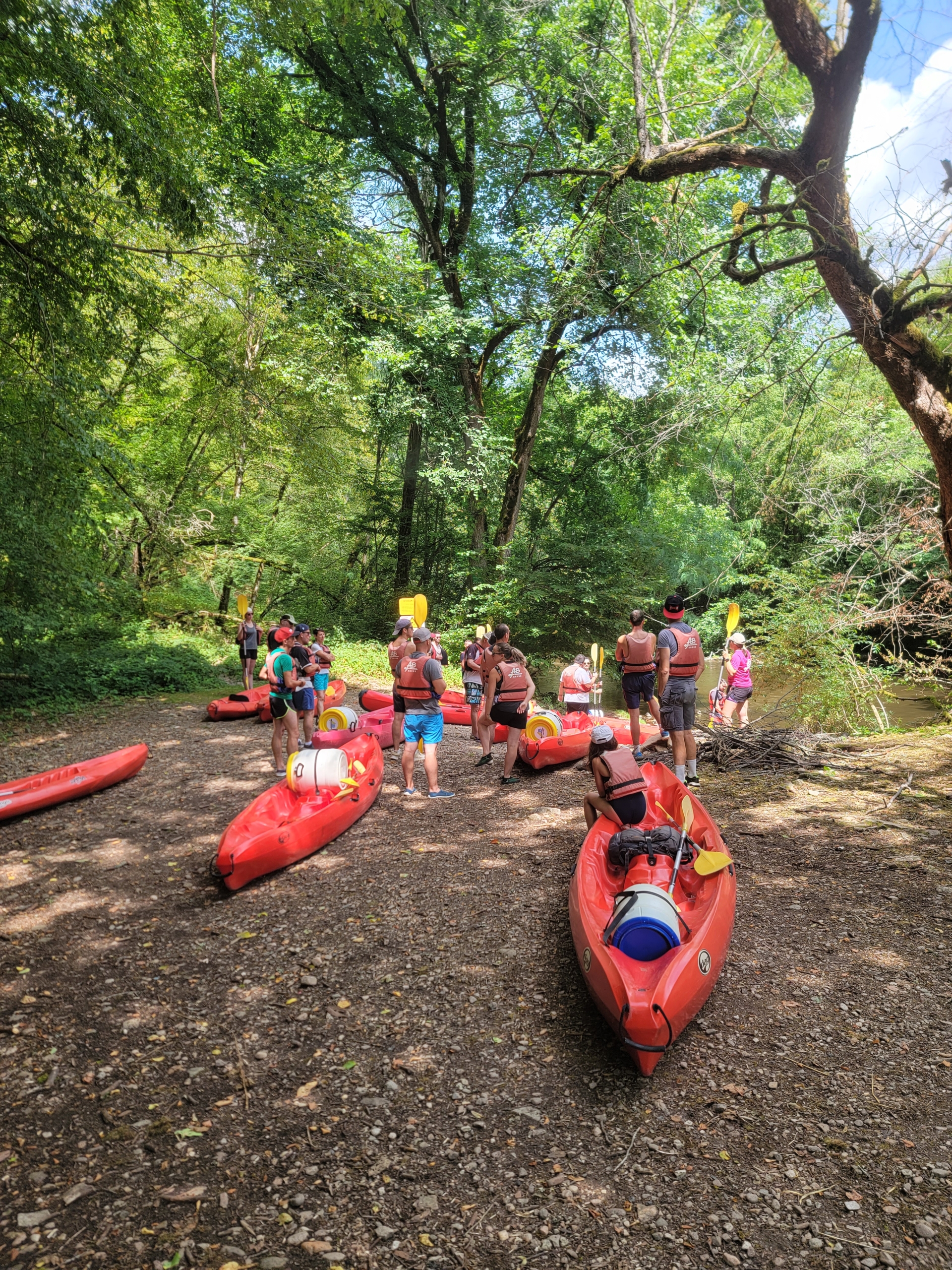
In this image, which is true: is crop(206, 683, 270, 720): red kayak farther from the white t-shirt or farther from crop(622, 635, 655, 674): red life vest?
crop(622, 635, 655, 674): red life vest

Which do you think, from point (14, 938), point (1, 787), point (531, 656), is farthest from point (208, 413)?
point (14, 938)

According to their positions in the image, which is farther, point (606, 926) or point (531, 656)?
point (531, 656)

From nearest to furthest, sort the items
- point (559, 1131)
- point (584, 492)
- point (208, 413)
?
point (559, 1131)
point (208, 413)
point (584, 492)

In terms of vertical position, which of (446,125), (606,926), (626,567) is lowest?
(606,926)

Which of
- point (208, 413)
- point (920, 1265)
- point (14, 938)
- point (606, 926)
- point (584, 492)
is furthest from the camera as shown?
point (584, 492)

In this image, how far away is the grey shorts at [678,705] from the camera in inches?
244

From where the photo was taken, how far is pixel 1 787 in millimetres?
6156

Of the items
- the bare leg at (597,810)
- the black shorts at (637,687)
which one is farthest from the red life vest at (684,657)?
the bare leg at (597,810)

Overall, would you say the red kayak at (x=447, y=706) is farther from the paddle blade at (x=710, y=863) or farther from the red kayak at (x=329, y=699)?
the paddle blade at (x=710, y=863)

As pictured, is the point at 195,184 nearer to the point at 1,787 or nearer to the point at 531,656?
the point at 1,787

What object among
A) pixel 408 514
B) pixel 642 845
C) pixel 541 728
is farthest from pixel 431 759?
pixel 408 514

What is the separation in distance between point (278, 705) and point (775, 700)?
35.1 ft

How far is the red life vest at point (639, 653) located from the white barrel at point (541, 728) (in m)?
1.08

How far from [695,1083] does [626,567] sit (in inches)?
510
